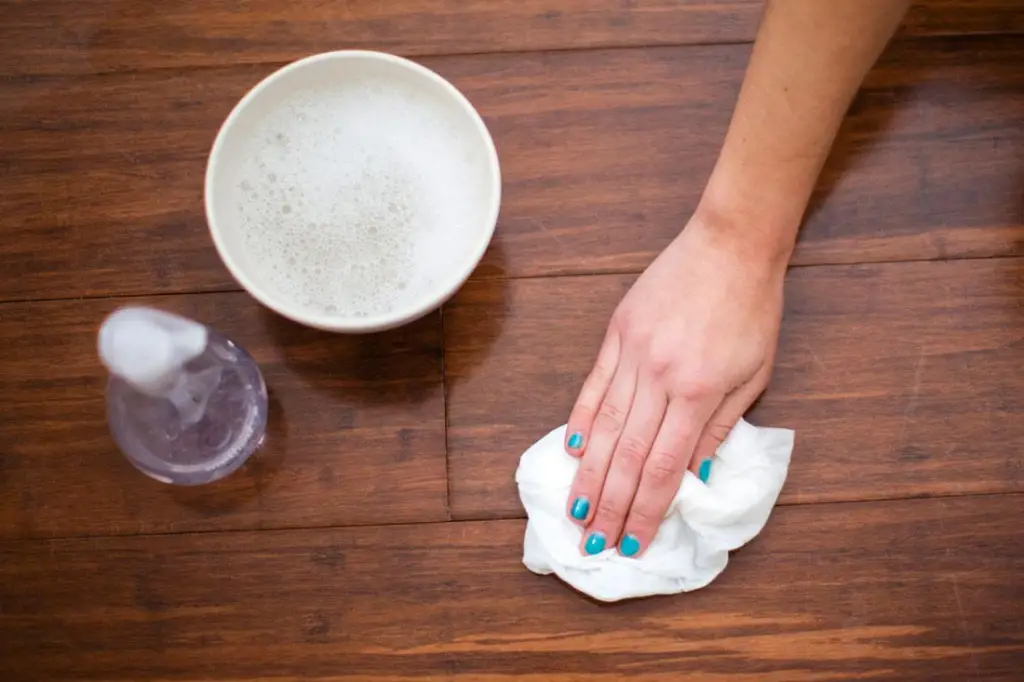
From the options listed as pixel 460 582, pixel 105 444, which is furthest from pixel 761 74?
pixel 105 444

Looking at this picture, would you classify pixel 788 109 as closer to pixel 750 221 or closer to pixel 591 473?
pixel 750 221

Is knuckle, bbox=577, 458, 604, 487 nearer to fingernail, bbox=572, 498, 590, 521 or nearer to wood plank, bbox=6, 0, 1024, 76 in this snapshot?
fingernail, bbox=572, 498, 590, 521

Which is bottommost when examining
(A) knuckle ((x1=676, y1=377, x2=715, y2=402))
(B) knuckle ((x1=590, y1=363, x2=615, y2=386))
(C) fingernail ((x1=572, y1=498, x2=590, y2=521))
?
(C) fingernail ((x1=572, y1=498, x2=590, y2=521))

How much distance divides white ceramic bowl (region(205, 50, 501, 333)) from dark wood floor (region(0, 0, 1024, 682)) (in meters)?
0.08

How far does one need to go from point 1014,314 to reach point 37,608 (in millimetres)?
916

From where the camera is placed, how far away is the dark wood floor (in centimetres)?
79

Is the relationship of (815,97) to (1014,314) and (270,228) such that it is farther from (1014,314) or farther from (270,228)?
(270,228)

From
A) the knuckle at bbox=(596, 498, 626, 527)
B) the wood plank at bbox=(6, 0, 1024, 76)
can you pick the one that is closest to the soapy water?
the wood plank at bbox=(6, 0, 1024, 76)

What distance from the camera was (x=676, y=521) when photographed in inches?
31.1

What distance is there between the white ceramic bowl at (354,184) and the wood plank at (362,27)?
0.13 meters

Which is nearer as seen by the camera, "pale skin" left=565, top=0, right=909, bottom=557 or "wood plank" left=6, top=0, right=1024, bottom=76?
"pale skin" left=565, top=0, right=909, bottom=557

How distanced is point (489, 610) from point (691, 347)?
0.29 m

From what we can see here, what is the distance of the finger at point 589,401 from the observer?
0.79 metres

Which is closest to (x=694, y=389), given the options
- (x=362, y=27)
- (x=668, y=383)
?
(x=668, y=383)
